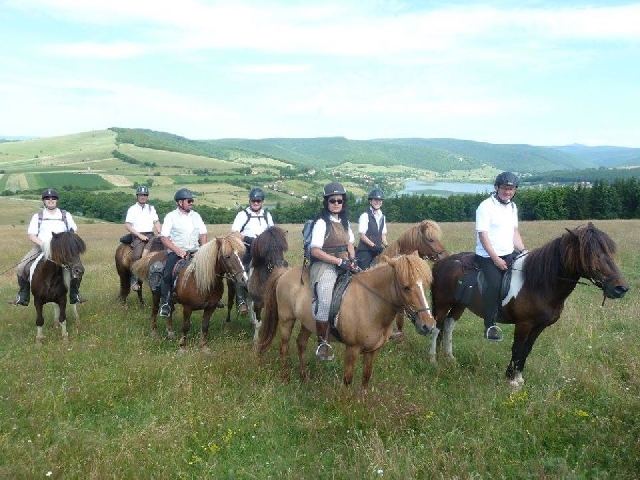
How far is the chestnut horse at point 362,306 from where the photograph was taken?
18.7ft

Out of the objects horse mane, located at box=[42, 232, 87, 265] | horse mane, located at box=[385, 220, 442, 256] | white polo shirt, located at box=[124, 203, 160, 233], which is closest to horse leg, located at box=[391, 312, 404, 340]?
horse mane, located at box=[385, 220, 442, 256]

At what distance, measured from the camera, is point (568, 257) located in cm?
645

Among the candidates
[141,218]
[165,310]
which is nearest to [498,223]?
[165,310]

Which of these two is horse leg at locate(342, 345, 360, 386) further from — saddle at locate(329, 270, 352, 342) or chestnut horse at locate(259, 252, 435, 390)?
saddle at locate(329, 270, 352, 342)

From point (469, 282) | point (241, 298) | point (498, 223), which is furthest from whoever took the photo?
point (241, 298)

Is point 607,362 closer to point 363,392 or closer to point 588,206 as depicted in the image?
point 363,392

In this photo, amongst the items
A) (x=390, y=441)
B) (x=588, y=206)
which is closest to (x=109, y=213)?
(x=588, y=206)

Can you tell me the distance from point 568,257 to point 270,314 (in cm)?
463

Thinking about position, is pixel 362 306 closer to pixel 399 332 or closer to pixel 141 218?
pixel 399 332

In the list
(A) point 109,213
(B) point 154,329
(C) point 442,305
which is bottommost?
(A) point 109,213

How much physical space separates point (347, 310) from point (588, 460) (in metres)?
3.18

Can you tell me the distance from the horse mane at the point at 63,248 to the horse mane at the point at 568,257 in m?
7.99

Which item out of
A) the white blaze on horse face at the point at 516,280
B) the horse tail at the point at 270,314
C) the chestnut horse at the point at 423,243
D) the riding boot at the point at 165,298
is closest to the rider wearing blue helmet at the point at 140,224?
the riding boot at the point at 165,298

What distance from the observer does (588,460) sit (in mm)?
5008
